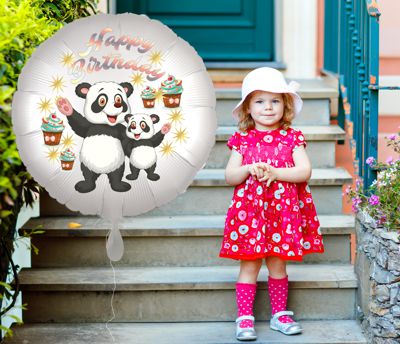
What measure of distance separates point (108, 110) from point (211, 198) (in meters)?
1.77

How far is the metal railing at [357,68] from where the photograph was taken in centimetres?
393

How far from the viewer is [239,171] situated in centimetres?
360

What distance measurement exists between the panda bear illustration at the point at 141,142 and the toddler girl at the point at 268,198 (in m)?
0.88

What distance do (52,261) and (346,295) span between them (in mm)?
1462

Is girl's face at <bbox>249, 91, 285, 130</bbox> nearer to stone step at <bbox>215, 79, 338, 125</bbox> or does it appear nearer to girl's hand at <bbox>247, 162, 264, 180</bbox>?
girl's hand at <bbox>247, 162, 264, 180</bbox>

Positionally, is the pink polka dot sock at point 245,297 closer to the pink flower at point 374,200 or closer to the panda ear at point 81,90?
the pink flower at point 374,200

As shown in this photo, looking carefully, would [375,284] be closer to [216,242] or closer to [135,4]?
[216,242]

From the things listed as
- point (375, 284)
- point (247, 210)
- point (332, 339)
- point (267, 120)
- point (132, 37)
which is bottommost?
point (332, 339)

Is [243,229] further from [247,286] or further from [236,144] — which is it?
[236,144]

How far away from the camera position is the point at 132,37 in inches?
107

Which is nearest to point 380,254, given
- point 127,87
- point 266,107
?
point 266,107

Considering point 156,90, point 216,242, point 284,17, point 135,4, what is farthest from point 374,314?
point 135,4

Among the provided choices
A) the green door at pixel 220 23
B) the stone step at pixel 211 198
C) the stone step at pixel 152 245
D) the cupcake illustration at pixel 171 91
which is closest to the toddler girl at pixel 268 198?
the stone step at pixel 152 245

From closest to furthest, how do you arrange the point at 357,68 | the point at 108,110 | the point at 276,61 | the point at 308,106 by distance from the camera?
the point at 108,110 → the point at 357,68 → the point at 308,106 → the point at 276,61
